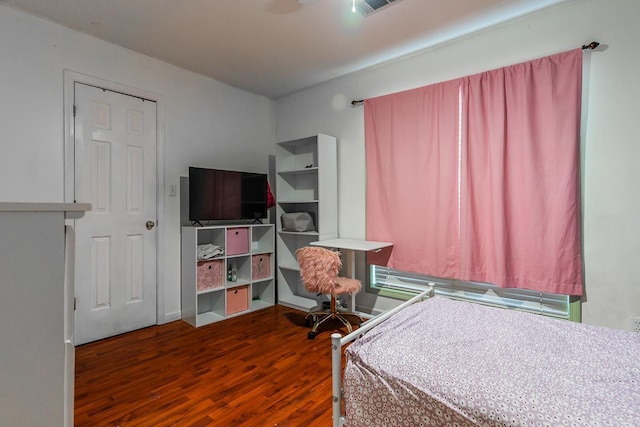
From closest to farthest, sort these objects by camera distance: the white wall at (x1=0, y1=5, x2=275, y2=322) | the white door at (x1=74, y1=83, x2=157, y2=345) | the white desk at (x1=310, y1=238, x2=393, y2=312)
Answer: the white wall at (x1=0, y1=5, x2=275, y2=322) < the white door at (x1=74, y1=83, x2=157, y2=345) < the white desk at (x1=310, y1=238, x2=393, y2=312)

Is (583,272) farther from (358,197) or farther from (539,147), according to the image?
(358,197)

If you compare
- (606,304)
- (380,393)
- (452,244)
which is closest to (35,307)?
(380,393)

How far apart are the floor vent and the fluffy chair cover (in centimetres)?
195

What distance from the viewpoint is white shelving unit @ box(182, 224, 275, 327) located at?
319cm

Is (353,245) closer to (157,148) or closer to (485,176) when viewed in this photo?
(485,176)

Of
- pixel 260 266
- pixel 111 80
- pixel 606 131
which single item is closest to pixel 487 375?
pixel 606 131

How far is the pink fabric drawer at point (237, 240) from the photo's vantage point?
339 cm

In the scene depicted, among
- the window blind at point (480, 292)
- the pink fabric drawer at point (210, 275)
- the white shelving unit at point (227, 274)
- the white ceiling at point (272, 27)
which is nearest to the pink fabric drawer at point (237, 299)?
the white shelving unit at point (227, 274)

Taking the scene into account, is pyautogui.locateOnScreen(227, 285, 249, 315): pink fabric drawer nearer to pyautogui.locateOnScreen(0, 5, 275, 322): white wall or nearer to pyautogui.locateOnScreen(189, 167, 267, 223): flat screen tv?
pyautogui.locateOnScreen(0, 5, 275, 322): white wall

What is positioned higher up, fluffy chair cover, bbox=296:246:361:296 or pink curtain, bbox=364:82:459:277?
pink curtain, bbox=364:82:459:277

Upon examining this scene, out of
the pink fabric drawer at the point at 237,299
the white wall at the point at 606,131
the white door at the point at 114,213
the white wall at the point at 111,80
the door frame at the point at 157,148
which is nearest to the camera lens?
the white wall at the point at 606,131

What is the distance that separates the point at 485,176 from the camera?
8.41 feet

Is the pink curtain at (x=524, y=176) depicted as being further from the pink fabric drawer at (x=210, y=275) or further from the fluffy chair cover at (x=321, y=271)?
the pink fabric drawer at (x=210, y=275)

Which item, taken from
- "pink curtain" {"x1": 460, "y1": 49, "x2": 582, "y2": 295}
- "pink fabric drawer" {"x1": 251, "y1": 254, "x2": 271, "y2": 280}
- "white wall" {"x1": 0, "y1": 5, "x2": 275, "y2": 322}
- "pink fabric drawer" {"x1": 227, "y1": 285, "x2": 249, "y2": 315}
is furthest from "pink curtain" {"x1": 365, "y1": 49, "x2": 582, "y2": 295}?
"white wall" {"x1": 0, "y1": 5, "x2": 275, "y2": 322}
